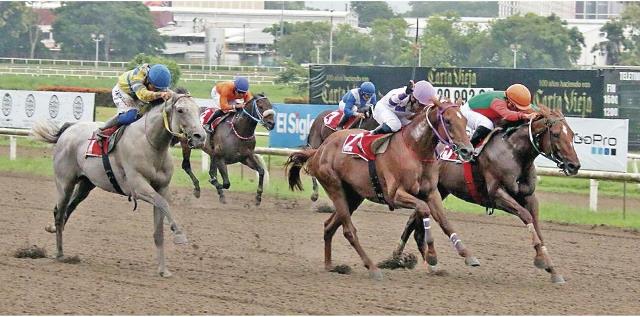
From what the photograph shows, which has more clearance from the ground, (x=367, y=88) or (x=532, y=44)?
(x=532, y=44)

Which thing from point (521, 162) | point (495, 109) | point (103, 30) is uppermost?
point (103, 30)

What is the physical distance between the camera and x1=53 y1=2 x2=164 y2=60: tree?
172 feet

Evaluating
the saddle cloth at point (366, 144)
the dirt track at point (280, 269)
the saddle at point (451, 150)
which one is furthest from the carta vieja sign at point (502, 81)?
the saddle cloth at point (366, 144)

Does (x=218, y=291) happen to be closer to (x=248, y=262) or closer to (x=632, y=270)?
(x=248, y=262)

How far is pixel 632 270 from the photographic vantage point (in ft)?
33.9

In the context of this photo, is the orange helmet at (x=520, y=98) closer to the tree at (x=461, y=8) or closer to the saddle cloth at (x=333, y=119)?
the saddle cloth at (x=333, y=119)

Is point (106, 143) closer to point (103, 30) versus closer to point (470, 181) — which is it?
point (470, 181)

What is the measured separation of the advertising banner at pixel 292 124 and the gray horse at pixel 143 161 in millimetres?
8524

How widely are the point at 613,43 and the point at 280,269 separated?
38.6 metres

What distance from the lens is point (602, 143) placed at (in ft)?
50.4

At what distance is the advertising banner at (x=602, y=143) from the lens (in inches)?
595

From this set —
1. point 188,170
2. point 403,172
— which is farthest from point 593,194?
point 403,172

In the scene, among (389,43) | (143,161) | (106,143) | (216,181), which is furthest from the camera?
(389,43)

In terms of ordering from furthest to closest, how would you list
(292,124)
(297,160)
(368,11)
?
(368,11) → (292,124) → (297,160)
